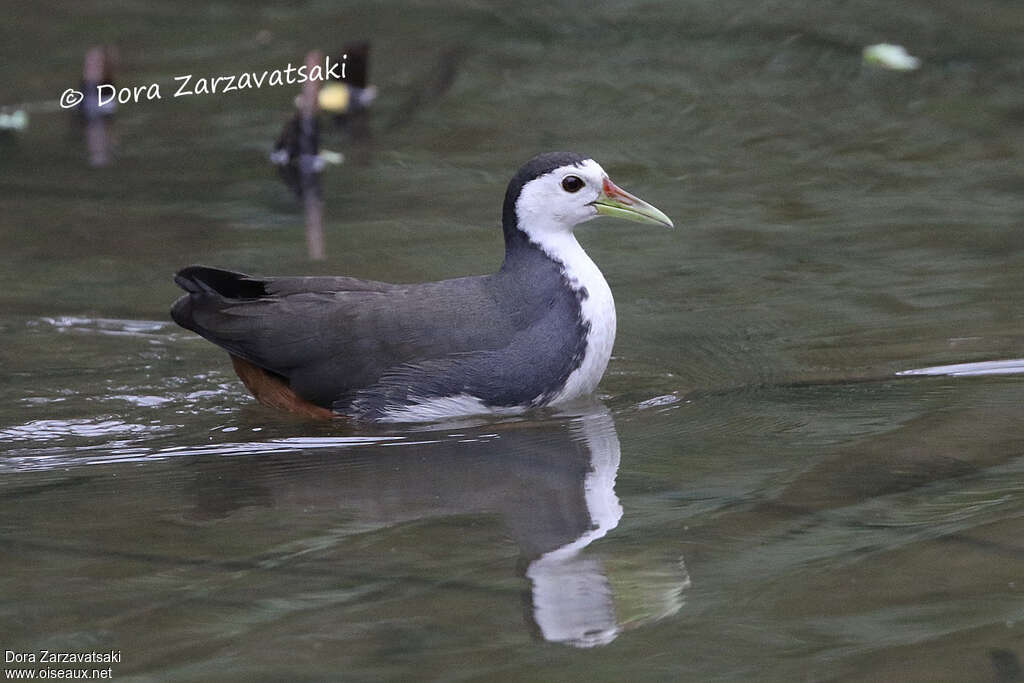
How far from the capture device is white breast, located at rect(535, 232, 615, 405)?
259 inches

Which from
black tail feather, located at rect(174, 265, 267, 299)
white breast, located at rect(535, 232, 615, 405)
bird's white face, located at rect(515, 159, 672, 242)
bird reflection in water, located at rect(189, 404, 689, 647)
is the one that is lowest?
bird reflection in water, located at rect(189, 404, 689, 647)

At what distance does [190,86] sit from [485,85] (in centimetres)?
221

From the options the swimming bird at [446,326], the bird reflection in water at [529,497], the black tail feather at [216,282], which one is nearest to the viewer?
the bird reflection in water at [529,497]

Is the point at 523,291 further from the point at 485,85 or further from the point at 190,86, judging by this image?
the point at 190,86

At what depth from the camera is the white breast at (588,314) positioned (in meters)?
6.58

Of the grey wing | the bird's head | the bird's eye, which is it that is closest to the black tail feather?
the grey wing

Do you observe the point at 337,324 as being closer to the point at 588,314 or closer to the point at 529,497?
the point at 588,314

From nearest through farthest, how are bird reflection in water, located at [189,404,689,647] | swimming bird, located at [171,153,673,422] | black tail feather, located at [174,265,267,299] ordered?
bird reflection in water, located at [189,404,689,647] → swimming bird, located at [171,153,673,422] → black tail feather, located at [174,265,267,299]

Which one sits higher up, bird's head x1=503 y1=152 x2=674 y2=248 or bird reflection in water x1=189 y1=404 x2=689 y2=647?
bird's head x1=503 y1=152 x2=674 y2=248

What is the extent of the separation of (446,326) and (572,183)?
869 millimetres

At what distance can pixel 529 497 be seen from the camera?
18.3 ft

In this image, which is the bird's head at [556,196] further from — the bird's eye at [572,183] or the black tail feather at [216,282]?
the black tail feather at [216,282]

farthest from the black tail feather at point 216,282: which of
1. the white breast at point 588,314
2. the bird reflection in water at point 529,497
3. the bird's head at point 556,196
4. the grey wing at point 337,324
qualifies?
→ the white breast at point 588,314

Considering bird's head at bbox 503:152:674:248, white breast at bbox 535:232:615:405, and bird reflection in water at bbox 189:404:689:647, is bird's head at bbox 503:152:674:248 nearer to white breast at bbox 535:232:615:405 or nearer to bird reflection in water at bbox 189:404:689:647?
white breast at bbox 535:232:615:405
